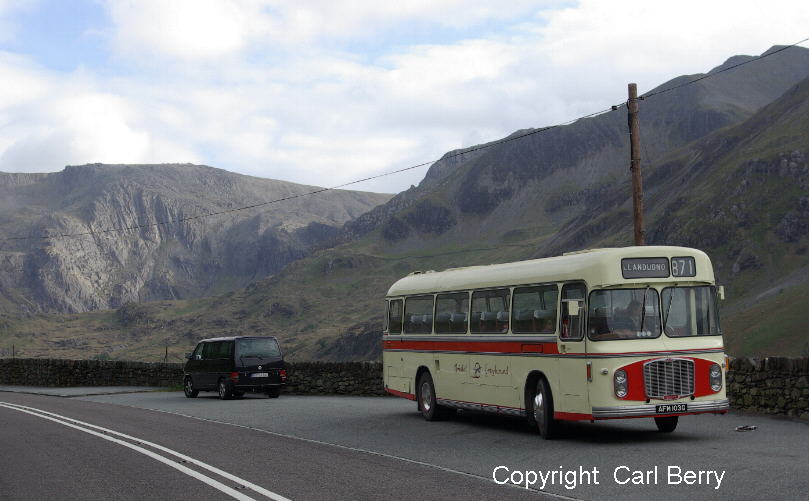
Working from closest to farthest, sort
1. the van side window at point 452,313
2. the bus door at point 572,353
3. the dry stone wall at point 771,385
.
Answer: the bus door at point 572,353 → the dry stone wall at point 771,385 → the van side window at point 452,313

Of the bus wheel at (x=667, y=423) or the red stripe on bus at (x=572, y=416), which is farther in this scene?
the bus wheel at (x=667, y=423)

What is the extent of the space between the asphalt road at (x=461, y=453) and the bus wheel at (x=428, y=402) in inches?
11.7

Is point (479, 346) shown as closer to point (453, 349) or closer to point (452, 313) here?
point (453, 349)

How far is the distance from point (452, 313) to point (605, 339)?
4835 mm

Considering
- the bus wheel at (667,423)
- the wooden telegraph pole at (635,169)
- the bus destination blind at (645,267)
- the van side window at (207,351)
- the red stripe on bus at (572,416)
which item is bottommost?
the bus wheel at (667,423)

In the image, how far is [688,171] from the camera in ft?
464

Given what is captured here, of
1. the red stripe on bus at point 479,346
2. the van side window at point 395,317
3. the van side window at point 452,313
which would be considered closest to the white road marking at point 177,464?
the red stripe on bus at point 479,346

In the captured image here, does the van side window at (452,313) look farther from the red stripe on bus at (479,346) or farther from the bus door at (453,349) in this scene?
the red stripe on bus at (479,346)

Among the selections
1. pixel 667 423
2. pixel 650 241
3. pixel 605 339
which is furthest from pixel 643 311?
pixel 650 241

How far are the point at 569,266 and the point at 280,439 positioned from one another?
18.6 feet

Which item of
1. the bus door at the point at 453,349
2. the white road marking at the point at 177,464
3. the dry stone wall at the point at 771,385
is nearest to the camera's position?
the white road marking at the point at 177,464

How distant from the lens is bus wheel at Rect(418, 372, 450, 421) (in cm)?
1945

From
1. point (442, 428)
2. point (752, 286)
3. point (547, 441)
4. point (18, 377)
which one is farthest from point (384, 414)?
point (752, 286)

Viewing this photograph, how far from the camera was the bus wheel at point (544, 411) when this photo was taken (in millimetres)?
15227
